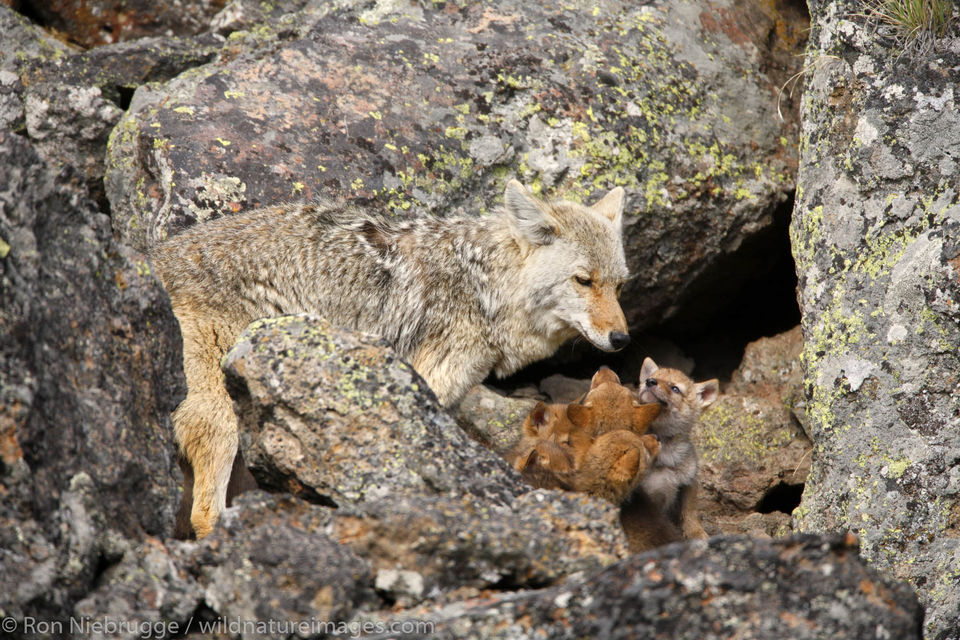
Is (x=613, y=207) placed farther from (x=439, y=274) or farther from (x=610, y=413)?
(x=610, y=413)

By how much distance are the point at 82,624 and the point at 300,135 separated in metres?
4.89

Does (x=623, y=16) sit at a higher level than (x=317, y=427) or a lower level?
higher

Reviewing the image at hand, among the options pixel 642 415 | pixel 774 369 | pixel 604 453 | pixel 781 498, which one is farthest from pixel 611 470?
pixel 774 369

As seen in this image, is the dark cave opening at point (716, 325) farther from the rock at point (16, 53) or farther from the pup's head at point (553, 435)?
the rock at point (16, 53)

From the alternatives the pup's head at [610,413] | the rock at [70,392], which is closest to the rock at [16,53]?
the rock at [70,392]

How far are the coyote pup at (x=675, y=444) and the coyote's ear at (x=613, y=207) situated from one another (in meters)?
1.22

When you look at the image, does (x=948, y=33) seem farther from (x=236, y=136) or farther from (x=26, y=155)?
(x=26, y=155)

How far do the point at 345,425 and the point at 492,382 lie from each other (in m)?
4.71

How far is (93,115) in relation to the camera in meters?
8.41

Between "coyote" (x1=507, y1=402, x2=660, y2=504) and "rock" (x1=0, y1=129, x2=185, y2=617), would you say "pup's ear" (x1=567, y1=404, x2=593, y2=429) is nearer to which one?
"coyote" (x1=507, y1=402, x2=660, y2=504)

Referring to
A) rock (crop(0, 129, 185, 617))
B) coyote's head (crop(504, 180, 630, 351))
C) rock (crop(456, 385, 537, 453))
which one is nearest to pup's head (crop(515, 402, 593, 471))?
coyote's head (crop(504, 180, 630, 351))

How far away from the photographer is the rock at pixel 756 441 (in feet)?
26.1

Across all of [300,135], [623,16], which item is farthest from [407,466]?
[623,16]

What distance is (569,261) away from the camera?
7504 mm
